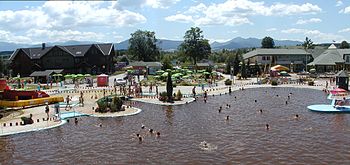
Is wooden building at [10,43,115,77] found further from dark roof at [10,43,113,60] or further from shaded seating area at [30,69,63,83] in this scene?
shaded seating area at [30,69,63,83]

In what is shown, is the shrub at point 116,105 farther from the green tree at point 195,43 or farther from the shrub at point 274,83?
the green tree at point 195,43

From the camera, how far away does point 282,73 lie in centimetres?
7431

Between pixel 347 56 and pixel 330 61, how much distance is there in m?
3.76

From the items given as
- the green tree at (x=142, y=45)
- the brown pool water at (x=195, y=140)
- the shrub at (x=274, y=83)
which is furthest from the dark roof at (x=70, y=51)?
the brown pool water at (x=195, y=140)

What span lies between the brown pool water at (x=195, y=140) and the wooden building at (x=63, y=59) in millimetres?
58653

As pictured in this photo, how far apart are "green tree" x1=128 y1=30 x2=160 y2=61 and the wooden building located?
24384mm

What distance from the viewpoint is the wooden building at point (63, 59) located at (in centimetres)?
9256

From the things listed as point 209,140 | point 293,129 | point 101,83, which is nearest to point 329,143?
point 293,129

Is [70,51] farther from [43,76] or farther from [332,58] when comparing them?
[332,58]

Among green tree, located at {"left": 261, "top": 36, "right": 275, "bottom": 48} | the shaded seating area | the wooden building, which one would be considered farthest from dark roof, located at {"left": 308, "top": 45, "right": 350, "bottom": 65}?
green tree, located at {"left": 261, "top": 36, "right": 275, "bottom": 48}

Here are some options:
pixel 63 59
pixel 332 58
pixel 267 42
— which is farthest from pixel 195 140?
pixel 267 42

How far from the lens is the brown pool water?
74.4 ft

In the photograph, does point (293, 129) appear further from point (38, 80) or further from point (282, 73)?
point (38, 80)

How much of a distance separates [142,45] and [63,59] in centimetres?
3463
